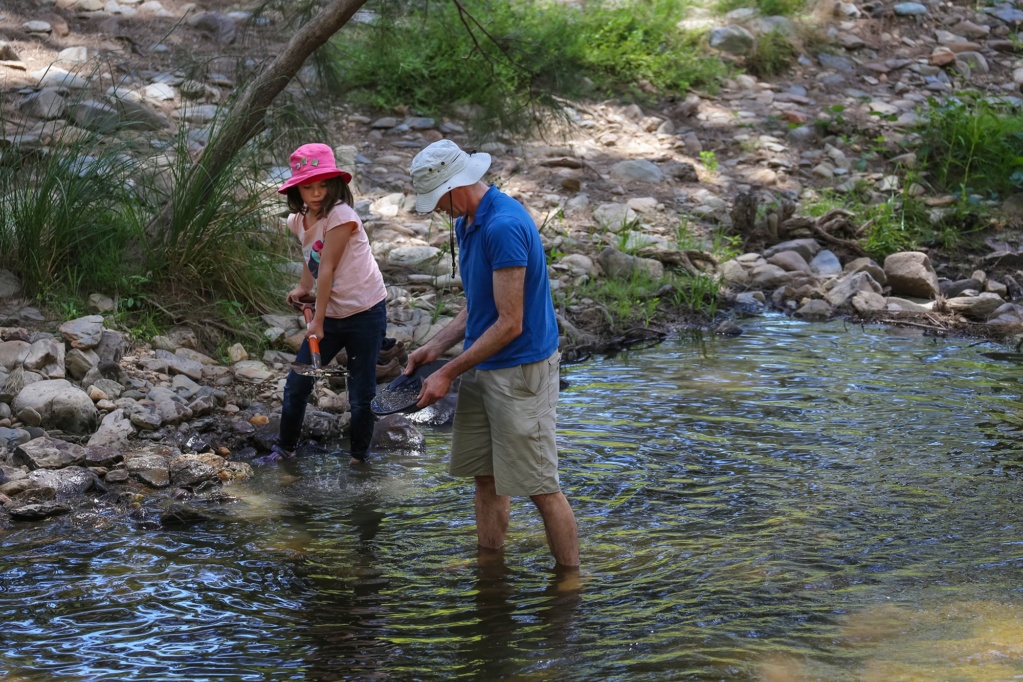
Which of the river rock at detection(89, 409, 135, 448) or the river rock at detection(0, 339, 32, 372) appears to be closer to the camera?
the river rock at detection(89, 409, 135, 448)

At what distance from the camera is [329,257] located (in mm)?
4789

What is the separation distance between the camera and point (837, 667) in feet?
10.5

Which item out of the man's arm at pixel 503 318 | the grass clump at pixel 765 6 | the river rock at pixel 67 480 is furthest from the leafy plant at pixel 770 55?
the man's arm at pixel 503 318

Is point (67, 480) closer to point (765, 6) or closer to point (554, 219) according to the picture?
point (554, 219)

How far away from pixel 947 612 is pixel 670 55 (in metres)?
9.37

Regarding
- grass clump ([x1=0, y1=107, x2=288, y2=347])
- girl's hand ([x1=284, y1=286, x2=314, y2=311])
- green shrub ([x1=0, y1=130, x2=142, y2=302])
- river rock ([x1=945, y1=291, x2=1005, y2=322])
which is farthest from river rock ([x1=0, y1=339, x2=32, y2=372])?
river rock ([x1=945, y1=291, x2=1005, y2=322])

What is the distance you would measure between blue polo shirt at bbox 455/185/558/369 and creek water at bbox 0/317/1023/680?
35.2 inches

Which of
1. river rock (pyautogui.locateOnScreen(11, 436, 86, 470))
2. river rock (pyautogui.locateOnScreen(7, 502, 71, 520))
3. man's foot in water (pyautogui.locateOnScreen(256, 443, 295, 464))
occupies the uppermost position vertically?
river rock (pyautogui.locateOnScreen(11, 436, 86, 470))

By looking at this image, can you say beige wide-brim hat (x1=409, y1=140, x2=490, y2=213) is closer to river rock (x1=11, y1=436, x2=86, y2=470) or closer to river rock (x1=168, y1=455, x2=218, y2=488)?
river rock (x1=168, y1=455, x2=218, y2=488)

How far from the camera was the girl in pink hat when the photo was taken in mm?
4777

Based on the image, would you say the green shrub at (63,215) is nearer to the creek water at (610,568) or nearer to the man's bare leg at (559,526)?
the creek water at (610,568)

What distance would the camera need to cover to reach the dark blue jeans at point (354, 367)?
198 inches

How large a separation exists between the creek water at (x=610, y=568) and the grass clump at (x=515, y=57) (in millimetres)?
2693

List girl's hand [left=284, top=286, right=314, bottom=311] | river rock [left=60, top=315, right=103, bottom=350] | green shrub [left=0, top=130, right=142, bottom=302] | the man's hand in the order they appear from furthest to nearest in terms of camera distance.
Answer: green shrub [left=0, top=130, right=142, bottom=302]
river rock [left=60, top=315, right=103, bottom=350]
girl's hand [left=284, top=286, right=314, bottom=311]
the man's hand
